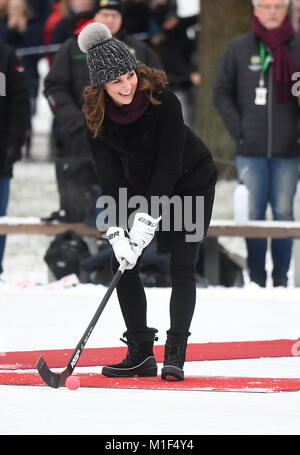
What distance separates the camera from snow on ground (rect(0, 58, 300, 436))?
4520 mm

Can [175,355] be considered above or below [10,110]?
below

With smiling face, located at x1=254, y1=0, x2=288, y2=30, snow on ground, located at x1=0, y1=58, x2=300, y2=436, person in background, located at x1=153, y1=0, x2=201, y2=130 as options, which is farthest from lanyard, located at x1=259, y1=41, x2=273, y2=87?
person in background, located at x1=153, y1=0, x2=201, y2=130

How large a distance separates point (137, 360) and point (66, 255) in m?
2.83

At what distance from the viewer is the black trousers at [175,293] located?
209 inches

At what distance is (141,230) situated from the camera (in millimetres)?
5180

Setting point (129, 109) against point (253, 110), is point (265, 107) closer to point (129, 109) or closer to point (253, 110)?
point (253, 110)

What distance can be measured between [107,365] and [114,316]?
1.54m

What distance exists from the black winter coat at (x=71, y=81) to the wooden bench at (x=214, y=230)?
1.93 ft

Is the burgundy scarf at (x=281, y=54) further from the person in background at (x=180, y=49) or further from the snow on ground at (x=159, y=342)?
the person in background at (x=180, y=49)

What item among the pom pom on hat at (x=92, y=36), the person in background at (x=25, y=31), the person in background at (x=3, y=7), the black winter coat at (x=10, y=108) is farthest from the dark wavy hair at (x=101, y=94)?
the person in background at (x=25, y=31)

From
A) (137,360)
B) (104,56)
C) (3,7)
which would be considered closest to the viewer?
(104,56)

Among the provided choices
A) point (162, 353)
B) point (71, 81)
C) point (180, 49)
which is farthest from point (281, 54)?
point (180, 49)
